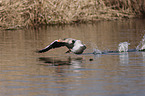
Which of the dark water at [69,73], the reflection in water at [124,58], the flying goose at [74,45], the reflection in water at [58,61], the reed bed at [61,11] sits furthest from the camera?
the reed bed at [61,11]

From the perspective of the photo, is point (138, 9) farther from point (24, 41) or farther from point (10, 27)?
point (24, 41)

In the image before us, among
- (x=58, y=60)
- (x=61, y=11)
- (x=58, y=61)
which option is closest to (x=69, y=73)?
(x=58, y=61)

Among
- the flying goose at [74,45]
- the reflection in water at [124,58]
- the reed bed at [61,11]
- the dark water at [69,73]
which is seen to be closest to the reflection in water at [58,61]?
the dark water at [69,73]

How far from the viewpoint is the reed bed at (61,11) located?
76.9 feet

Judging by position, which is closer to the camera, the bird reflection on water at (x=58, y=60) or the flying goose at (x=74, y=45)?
the bird reflection on water at (x=58, y=60)

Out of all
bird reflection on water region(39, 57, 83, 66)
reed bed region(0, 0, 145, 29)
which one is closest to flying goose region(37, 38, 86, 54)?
bird reflection on water region(39, 57, 83, 66)

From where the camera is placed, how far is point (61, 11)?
26.5 metres

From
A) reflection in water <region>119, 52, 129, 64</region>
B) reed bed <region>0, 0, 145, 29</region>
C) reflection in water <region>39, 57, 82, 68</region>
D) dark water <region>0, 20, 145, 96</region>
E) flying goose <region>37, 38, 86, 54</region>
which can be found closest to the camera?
dark water <region>0, 20, 145, 96</region>

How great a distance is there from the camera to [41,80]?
855 cm

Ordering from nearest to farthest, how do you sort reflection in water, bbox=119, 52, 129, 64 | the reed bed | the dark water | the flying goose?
1. the dark water
2. reflection in water, bbox=119, 52, 129, 64
3. the flying goose
4. the reed bed

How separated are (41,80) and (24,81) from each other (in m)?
0.33

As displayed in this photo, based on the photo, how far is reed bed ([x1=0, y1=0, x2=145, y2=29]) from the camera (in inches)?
923

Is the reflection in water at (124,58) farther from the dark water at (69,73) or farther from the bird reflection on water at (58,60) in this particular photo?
the bird reflection on water at (58,60)

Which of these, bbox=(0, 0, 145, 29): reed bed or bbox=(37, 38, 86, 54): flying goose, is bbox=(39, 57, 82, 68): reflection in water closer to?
bbox=(37, 38, 86, 54): flying goose
